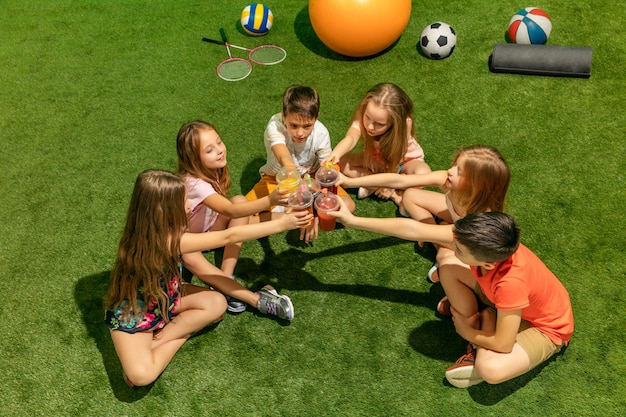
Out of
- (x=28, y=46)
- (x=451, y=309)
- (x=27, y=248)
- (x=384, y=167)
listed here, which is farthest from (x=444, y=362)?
(x=28, y=46)

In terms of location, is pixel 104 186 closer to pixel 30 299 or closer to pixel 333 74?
pixel 30 299

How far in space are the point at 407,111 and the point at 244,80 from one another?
7.53ft

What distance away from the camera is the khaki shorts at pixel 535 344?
354 centimetres

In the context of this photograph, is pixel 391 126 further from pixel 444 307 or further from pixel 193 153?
pixel 193 153

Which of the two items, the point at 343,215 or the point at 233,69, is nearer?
the point at 343,215

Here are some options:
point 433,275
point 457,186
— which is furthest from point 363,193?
point 457,186

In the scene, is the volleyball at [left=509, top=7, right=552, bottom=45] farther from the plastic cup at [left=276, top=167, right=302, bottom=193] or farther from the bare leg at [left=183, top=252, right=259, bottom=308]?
the bare leg at [left=183, top=252, right=259, bottom=308]

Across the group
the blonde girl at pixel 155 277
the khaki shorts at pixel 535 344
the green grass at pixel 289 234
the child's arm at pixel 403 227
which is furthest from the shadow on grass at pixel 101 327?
the khaki shorts at pixel 535 344

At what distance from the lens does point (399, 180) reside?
13.9 ft

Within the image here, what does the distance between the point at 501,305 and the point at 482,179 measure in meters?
0.86

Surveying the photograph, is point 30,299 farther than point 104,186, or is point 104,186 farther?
point 104,186

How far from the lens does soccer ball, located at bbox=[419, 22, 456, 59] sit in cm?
595

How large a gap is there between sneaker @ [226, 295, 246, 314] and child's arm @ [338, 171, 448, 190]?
46.5 inches

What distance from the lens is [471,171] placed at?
146 inches
